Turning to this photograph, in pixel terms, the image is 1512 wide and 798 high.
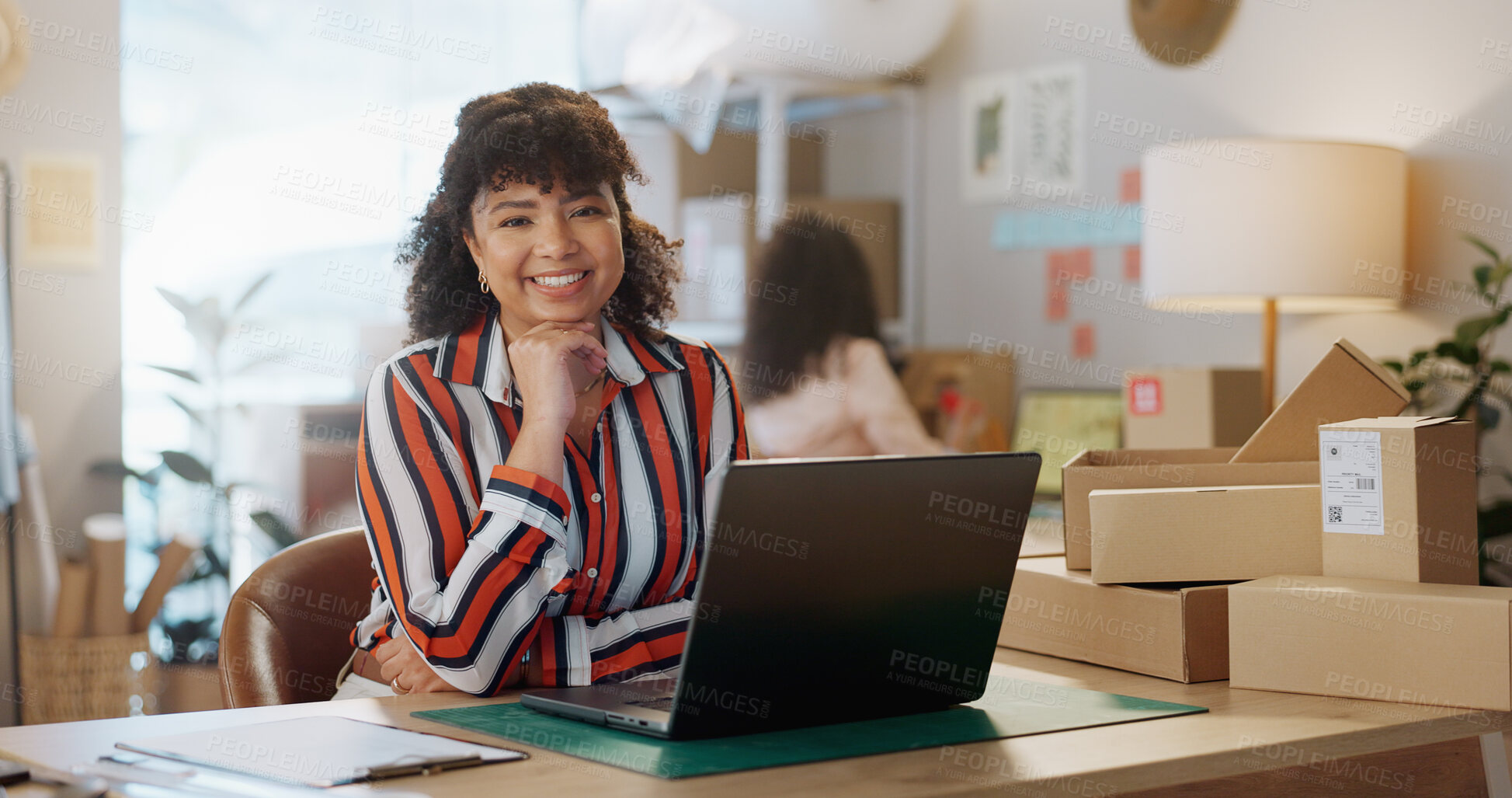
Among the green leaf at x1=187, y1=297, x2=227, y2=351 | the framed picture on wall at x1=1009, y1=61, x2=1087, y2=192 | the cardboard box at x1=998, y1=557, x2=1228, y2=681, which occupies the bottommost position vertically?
the cardboard box at x1=998, y1=557, x2=1228, y2=681

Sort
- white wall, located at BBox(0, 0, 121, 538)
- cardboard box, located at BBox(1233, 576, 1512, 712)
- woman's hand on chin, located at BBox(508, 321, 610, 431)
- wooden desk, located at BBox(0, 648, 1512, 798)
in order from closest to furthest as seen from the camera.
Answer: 1. wooden desk, located at BBox(0, 648, 1512, 798)
2. cardboard box, located at BBox(1233, 576, 1512, 712)
3. woman's hand on chin, located at BBox(508, 321, 610, 431)
4. white wall, located at BBox(0, 0, 121, 538)

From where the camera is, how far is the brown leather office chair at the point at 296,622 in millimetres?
1414

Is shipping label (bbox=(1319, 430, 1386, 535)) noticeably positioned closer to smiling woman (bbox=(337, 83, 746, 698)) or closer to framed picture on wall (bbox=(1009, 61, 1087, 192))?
smiling woman (bbox=(337, 83, 746, 698))

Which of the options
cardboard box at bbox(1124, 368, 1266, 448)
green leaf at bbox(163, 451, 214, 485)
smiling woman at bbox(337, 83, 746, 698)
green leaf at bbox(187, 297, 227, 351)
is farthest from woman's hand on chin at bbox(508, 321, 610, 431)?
green leaf at bbox(187, 297, 227, 351)

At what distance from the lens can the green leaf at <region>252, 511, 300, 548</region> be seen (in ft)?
10.3

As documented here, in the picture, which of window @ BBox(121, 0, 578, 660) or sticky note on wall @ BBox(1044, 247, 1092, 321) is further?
sticky note on wall @ BBox(1044, 247, 1092, 321)

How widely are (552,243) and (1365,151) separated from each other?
1.74m

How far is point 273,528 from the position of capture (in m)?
3.16

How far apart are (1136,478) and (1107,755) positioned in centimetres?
56

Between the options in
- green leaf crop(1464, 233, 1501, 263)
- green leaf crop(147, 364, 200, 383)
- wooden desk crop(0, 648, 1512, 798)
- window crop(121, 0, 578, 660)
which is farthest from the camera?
window crop(121, 0, 578, 660)

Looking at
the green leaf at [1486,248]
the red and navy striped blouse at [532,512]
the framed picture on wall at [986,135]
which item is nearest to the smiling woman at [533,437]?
the red and navy striped blouse at [532,512]

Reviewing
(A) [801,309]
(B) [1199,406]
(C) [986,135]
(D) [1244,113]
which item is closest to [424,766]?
(B) [1199,406]

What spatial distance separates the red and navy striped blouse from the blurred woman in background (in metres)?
1.74

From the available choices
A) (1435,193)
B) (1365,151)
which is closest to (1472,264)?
(1435,193)
